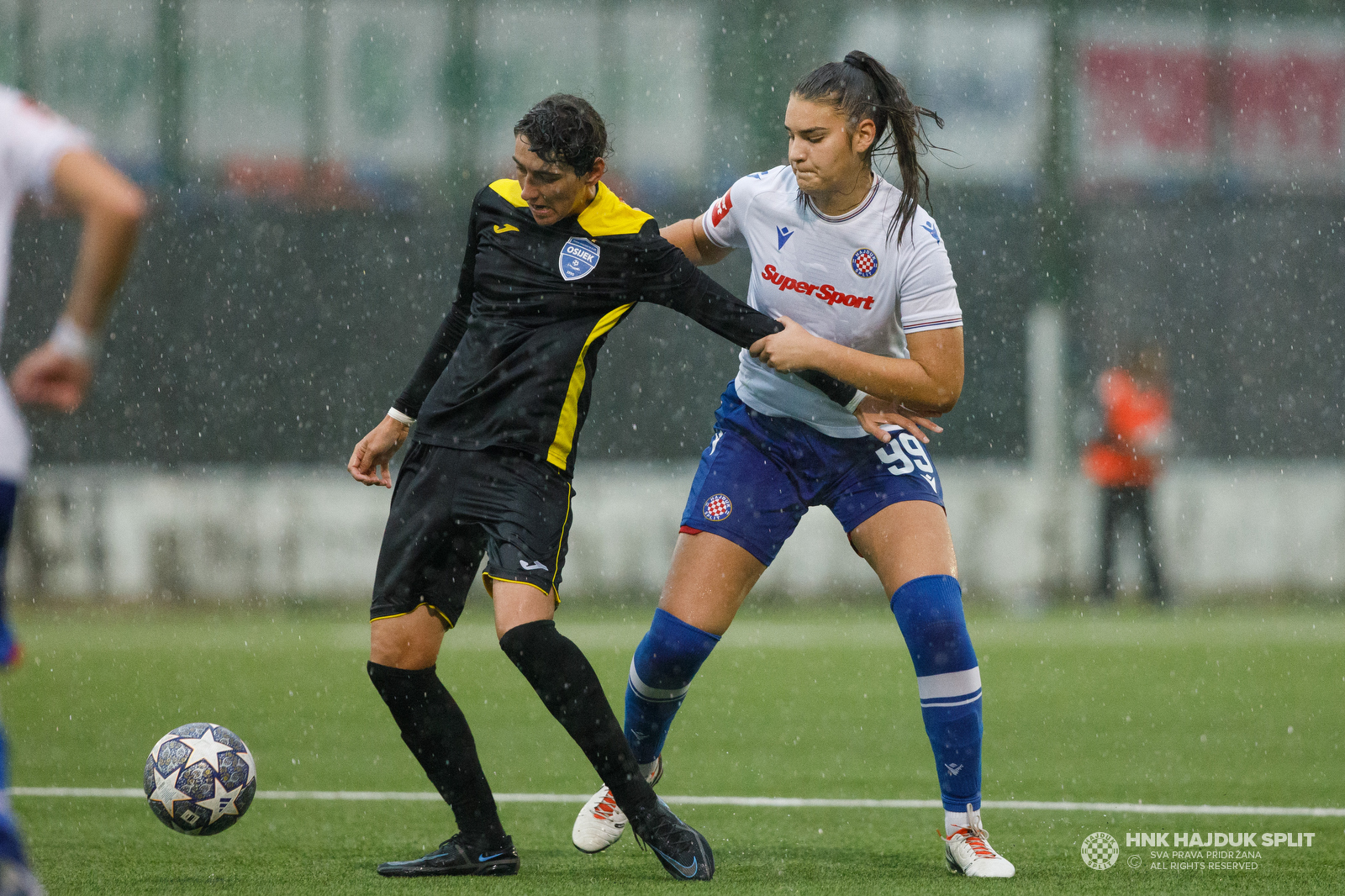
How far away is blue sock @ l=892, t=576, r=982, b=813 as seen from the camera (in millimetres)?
4379

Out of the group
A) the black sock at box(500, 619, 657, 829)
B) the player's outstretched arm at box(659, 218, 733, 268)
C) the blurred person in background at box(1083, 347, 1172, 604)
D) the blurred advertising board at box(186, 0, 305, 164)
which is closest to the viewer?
the black sock at box(500, 619, 657, 829)

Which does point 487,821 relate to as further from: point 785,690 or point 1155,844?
point 785,690

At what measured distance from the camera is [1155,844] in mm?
4883

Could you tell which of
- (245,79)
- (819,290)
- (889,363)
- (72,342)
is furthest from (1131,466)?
(72,342)

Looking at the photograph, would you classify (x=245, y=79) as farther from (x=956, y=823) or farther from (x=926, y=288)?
(x=956, y=823)

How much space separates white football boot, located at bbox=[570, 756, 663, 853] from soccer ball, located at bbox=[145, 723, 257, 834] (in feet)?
2.97

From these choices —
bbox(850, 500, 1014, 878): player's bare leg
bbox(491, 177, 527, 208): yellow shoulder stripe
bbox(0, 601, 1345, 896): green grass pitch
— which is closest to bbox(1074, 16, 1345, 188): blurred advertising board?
bbox(0, 601, 1345, 896): green grass pitch

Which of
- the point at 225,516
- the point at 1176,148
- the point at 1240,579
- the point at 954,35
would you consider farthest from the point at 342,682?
the point at 1176,148

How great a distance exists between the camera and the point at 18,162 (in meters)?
2.69

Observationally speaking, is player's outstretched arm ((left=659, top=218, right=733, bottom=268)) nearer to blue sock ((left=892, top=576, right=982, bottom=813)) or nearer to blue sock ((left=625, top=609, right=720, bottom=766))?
blue sock ((left=625, top=609, right=720, bottom=766))

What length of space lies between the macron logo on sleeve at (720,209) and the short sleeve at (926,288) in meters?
0.59

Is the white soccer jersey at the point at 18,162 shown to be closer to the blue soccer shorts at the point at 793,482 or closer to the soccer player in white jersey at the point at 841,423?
the soccer player in white jersey at the point at 841,423

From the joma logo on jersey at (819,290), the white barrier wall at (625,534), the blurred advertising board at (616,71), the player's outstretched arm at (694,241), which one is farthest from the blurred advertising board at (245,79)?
the joma logo on jersey at (819,290)

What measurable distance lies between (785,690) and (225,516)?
5.85 metres
